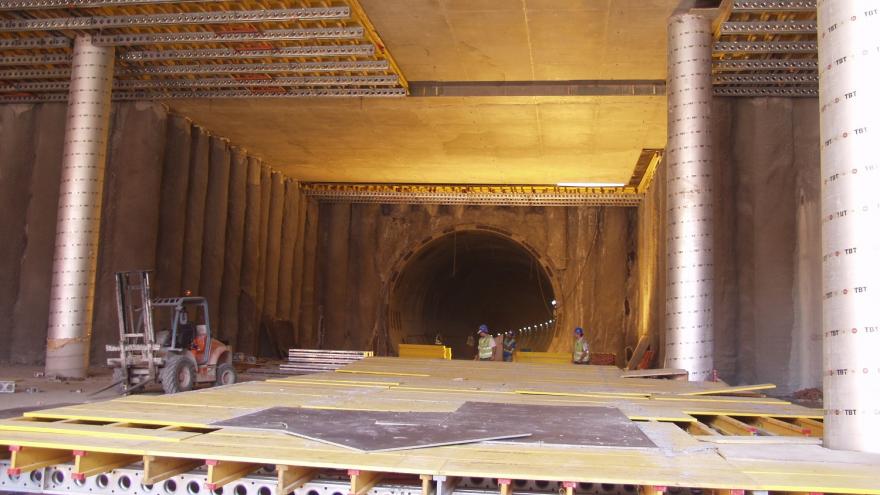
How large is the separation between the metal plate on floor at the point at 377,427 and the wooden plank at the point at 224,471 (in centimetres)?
38

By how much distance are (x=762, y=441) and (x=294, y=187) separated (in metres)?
19.4

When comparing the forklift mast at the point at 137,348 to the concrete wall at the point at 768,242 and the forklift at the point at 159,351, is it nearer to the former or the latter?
the forklift at the point at 159,351

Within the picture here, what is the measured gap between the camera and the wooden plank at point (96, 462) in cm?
405

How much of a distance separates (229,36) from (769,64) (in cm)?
901

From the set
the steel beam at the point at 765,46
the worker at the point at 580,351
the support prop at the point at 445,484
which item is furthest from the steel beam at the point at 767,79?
the support prop at the point at 445,484

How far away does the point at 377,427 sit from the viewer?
4781mm

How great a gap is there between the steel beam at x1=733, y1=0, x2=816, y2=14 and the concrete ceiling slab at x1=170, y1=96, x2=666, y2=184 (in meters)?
3.64

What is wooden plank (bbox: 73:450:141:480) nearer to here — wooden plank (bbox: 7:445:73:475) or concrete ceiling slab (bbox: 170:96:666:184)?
wooden plank (bbox: 7:445:73:475)

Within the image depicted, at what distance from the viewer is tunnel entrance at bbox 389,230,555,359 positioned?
24.4m

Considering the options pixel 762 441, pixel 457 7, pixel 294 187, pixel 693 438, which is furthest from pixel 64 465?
pixel 294 187

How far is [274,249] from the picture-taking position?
21.1 m

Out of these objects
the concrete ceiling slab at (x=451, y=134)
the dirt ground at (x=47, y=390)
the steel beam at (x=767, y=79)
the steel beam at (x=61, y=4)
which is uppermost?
the steel beam at (x=61, y=4)

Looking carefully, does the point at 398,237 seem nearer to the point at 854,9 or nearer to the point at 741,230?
the point at 741,230

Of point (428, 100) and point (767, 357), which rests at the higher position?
point (428, 100)
